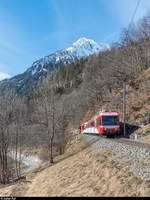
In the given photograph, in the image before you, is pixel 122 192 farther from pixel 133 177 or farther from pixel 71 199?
pixel 71 199

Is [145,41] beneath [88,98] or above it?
above

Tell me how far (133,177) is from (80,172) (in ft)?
13.0

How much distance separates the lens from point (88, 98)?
53625mm

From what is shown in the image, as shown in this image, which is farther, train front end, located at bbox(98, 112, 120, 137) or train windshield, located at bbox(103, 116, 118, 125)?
train windshield, located at bbox(103, 116, 118, 125)

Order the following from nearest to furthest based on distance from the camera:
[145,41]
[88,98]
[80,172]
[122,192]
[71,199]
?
[122,192], [71,199], [80,172], [145,41], [88,98]

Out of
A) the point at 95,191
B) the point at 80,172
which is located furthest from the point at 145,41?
the point at 95,191

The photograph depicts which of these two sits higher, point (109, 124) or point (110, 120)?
point (110, 120)

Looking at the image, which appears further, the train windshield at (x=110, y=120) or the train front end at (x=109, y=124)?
the train windshield at (x=110, y=120)

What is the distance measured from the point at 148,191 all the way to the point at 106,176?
2492 millimetres

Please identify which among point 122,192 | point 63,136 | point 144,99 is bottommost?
point 63,136

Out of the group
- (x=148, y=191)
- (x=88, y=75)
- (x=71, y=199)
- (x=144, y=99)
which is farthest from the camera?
(x=88, y=75)

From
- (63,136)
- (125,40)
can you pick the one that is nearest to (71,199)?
(63,136)

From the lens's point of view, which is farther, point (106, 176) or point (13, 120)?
point (13, 120)

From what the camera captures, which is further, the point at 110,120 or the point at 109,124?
the point at 110,120
